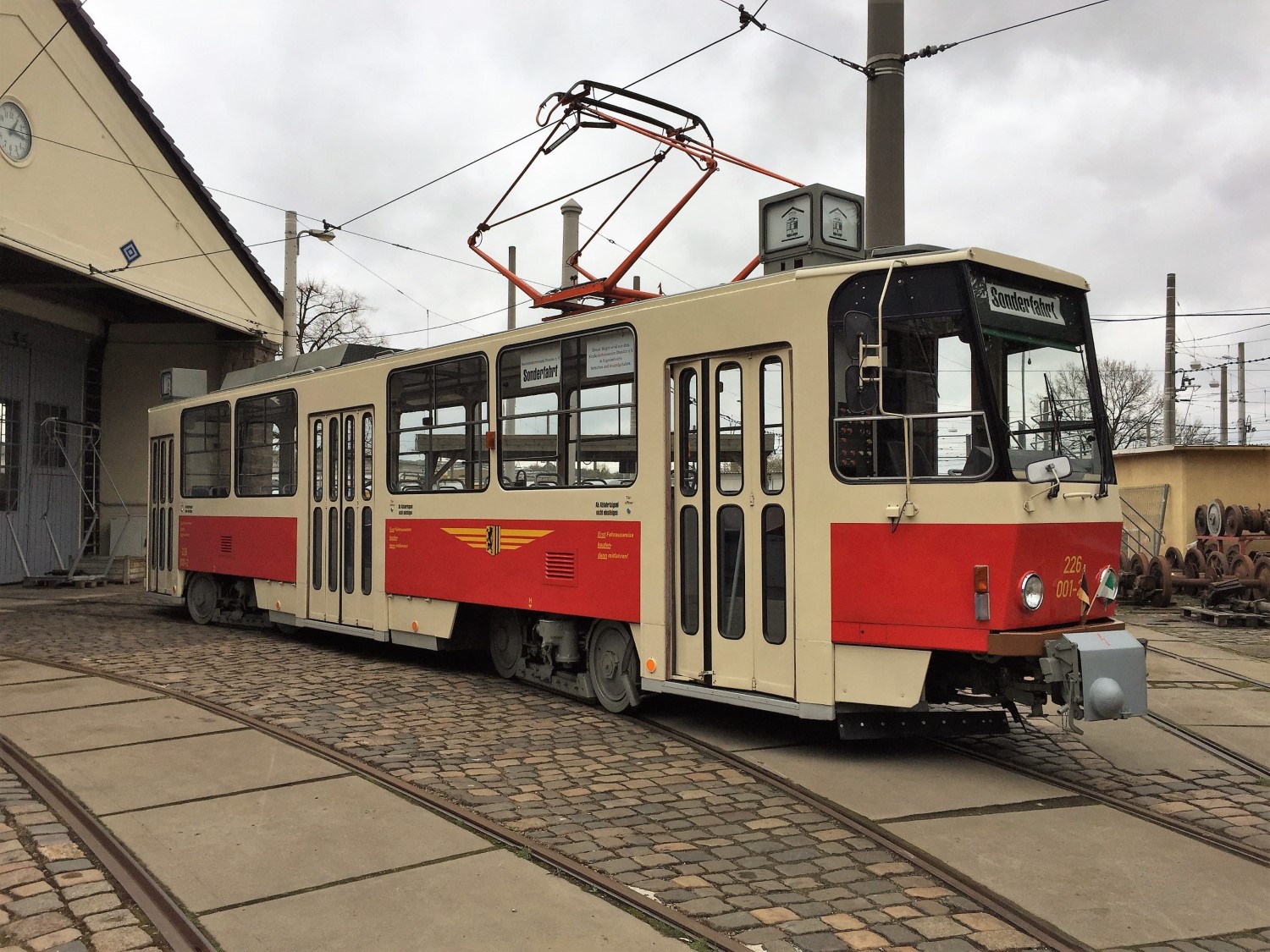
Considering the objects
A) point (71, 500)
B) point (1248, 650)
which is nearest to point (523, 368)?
point (1248, 650)

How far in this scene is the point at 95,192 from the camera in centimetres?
1911

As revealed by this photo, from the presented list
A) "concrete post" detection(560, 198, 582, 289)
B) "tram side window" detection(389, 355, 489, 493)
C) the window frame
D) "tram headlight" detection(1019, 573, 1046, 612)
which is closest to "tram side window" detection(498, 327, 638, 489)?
the window frame

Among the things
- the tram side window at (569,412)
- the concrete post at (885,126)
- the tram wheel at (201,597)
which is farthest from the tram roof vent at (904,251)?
the tram wheel at (201,597)

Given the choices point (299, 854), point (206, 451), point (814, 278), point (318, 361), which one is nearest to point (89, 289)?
point (206, 451)

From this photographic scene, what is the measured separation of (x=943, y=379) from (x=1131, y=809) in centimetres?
252

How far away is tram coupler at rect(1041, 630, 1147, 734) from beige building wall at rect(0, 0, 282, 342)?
16411mm

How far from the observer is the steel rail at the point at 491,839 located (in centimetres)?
405

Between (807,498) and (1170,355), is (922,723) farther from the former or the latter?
(1170,355)

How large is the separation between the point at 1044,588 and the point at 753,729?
7.61ft

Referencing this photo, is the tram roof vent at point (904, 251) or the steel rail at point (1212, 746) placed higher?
the tram roof vent at point (904, 251)

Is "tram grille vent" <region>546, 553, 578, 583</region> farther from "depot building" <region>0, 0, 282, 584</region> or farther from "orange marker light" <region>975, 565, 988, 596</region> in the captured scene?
"depot building" <region>0, 0, 282, 584</region>

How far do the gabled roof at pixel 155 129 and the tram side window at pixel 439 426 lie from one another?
11.8 m

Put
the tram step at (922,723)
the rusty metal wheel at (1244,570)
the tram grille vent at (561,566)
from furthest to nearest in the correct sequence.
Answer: the rusty metal wheel at (1244,570), the tram grille vent at (561,566), the tram step at (922,723)

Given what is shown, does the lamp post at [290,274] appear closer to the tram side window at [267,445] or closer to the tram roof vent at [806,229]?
the tram side window at [267,445]
